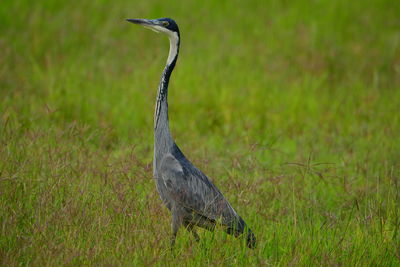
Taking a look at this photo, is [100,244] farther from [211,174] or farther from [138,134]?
[138,134]

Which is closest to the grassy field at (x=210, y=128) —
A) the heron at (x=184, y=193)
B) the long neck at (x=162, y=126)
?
the heron at (x=184, y=193)

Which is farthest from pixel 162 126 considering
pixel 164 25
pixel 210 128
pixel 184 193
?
pixel 210 128

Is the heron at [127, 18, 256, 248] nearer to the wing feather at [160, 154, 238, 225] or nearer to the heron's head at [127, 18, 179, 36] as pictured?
the wing feather at [160, 154, 238, 225]

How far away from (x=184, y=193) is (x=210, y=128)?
11.4 ft

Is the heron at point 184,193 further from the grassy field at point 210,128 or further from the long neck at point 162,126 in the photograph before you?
the grassy field at point 210,128

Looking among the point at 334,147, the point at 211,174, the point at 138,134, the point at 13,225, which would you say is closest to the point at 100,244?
the point at 13,225

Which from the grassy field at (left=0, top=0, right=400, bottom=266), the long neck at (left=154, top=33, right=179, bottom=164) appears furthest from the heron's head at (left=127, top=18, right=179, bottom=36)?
the grassy field at (left=0, top=0, right=400, bottom=266)

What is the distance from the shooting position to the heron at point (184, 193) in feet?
15.6

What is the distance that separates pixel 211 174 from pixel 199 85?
2.91 m

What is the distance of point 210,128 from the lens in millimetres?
8250

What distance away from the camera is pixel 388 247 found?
4691mm

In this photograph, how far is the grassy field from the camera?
442 centimetres

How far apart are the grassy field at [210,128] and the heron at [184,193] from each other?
131mm

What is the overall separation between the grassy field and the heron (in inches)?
5.2
